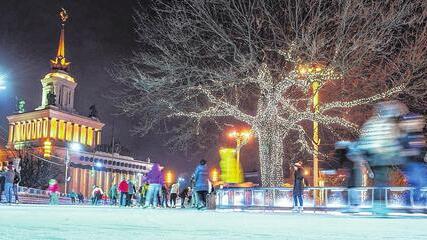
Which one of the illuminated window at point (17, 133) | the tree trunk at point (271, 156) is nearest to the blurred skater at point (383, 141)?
the tree trunk at point (271, 156)

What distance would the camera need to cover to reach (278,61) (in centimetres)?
2525

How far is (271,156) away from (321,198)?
4.62 meters

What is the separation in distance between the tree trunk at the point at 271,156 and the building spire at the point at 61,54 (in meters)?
140

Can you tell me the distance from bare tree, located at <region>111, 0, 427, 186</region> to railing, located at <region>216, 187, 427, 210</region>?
208 centimetres

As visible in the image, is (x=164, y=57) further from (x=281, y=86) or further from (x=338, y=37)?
(x=338, y=37)

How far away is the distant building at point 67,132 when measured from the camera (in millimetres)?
140250

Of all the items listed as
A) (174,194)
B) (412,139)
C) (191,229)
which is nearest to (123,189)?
(174,194)

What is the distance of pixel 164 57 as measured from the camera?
83.4 feet

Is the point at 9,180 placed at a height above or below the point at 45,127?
below

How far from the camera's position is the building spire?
516 feet

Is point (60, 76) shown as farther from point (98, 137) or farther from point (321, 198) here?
point (321, 198)

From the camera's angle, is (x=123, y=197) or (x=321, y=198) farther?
(x=123, y=197)

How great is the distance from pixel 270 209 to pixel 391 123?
9.96 m

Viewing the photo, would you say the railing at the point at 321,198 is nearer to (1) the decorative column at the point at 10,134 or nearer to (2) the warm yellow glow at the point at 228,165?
(2) the warm yellow glow at the point at 228,165
